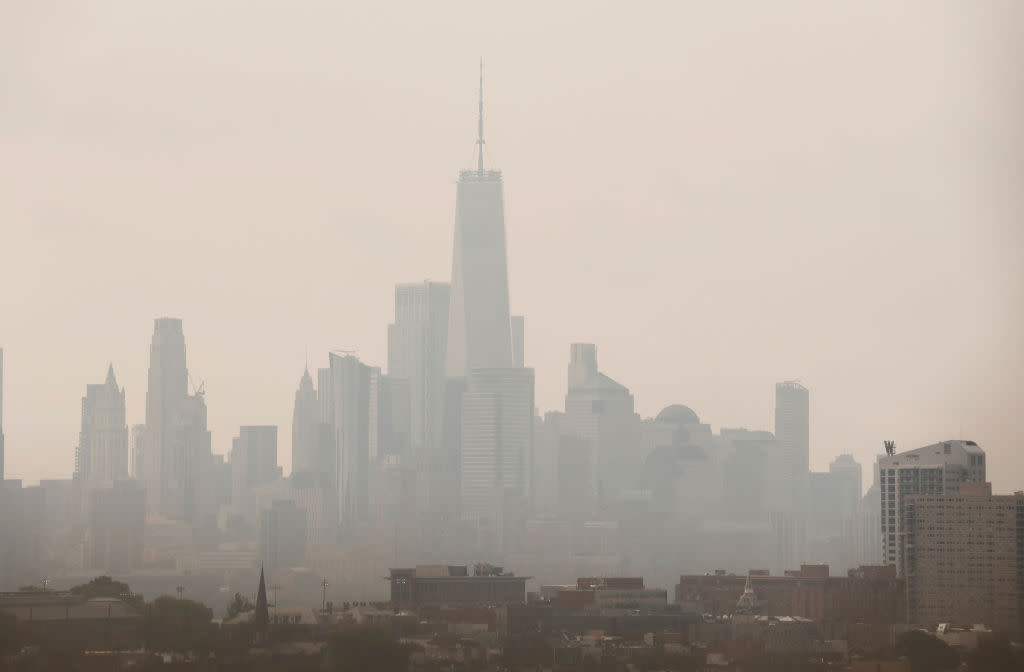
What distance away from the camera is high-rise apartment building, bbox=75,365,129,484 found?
3022 inches

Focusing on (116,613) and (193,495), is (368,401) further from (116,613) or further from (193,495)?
(116,613)

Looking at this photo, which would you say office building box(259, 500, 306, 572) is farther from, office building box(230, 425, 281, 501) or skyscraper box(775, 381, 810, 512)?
skyscraper box(775, 381, 810, 512)

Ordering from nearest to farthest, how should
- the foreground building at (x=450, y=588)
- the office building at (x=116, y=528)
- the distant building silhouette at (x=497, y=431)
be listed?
the foreground building at (x=450, y=588) → the office building at (x=116, y=528) → the distant building silhouette at (x=497, y=431)

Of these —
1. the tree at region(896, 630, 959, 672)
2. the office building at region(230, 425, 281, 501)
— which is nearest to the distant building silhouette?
the office building at region(230, 425, 281, 501)

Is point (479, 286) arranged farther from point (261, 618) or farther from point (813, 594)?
point (261, 618)

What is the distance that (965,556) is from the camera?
54312mm

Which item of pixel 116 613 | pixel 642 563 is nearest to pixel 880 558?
pixel 642 563

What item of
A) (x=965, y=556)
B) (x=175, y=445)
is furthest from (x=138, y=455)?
(x=965, y=556)

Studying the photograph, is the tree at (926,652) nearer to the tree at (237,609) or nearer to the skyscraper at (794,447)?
the tree at (237,609)

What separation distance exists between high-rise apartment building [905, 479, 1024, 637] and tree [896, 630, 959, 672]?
945cm

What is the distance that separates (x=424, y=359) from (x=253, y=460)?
1198 inches

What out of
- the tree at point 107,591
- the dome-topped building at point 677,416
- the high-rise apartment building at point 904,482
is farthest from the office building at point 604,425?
the tree at point 107,591

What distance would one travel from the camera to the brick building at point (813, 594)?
174 feet

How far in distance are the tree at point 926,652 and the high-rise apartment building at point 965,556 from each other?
9450 millimetres
